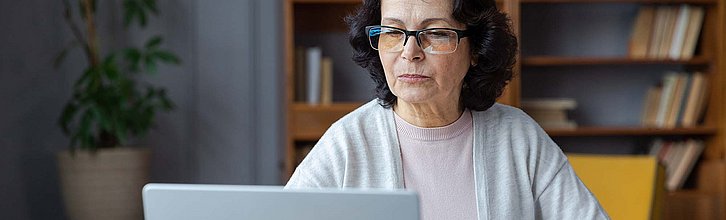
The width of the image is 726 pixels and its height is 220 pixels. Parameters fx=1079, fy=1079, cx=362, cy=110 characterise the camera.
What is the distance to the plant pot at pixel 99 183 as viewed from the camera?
14.1ft

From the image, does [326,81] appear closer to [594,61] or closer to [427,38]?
[594,61]

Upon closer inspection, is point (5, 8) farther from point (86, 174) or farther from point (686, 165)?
point (686, 165)

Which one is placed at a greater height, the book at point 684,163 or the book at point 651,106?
the book at point 651,106

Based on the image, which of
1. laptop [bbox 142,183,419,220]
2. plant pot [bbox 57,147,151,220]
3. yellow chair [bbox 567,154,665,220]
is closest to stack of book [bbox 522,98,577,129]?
plant pot [bbox 57,147,151,220]

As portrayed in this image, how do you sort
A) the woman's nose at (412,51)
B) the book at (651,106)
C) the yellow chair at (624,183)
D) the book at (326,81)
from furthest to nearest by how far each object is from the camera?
1. the book at (651,106)
2. the book at (326,81)
3. the yellow chair at (624,183)
4. the woman's nose at (412,51)

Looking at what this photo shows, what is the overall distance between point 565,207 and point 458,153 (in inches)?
7.3

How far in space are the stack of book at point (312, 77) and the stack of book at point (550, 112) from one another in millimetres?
850

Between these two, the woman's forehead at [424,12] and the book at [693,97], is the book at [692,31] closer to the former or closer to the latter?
the book at [693,97]

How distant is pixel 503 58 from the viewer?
173 cm

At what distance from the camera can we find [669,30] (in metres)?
4.52

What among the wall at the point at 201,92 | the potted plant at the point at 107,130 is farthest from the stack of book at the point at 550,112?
the potted plant at the point at 107,130

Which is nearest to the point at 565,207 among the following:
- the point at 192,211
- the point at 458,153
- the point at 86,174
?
the point at 458,153

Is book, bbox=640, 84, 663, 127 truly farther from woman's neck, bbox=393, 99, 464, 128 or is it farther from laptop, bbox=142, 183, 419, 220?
laptop, bbox=142, 183, 419, 220

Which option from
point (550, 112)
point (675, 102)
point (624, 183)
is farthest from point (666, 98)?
point (624, 183)
